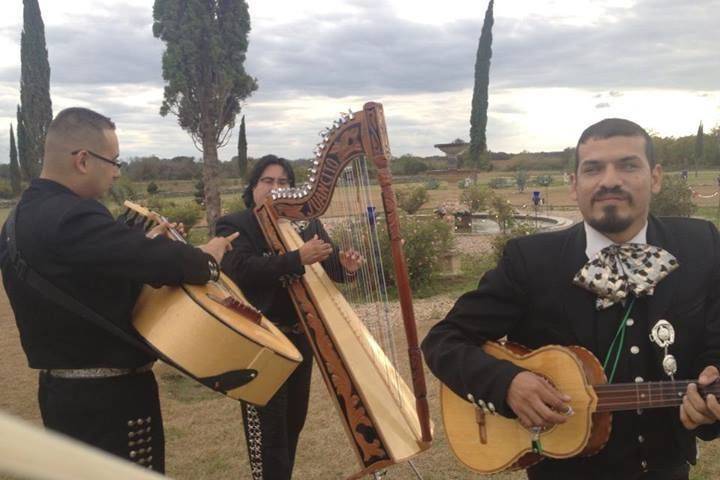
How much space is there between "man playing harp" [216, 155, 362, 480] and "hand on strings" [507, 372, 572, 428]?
5.20 feet

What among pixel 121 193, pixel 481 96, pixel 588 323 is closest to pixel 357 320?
pixel 588 323

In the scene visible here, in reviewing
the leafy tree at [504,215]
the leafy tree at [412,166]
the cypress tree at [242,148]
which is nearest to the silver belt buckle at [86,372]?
the leafy tree at [504,215]

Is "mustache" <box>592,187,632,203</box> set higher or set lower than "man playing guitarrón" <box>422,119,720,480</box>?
higher

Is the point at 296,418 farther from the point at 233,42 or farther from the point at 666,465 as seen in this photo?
the point at 233,42

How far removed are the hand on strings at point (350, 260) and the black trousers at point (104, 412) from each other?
5.32ft

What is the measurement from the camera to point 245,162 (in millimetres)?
27656

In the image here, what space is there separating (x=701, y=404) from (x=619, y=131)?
809 mm

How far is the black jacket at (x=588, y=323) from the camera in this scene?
187 centimetres

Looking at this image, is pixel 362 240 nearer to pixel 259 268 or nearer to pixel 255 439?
pixel 259 268

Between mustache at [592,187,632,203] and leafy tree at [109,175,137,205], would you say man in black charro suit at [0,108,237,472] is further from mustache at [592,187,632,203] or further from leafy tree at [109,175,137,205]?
leafy tree at [109,175,137,205]

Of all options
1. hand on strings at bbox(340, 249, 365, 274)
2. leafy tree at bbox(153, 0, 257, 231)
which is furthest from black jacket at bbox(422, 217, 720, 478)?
leafy tree at bbox(153, 0, 257, 231)

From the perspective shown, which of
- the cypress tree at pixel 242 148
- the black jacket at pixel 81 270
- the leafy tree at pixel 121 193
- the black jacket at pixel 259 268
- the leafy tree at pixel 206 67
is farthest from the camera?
the cypress tree at pixel 242 148

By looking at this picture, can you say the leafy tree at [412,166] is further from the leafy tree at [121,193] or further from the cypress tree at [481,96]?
the leafy tree at [121,193]

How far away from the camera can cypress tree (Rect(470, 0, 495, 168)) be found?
3075cm
